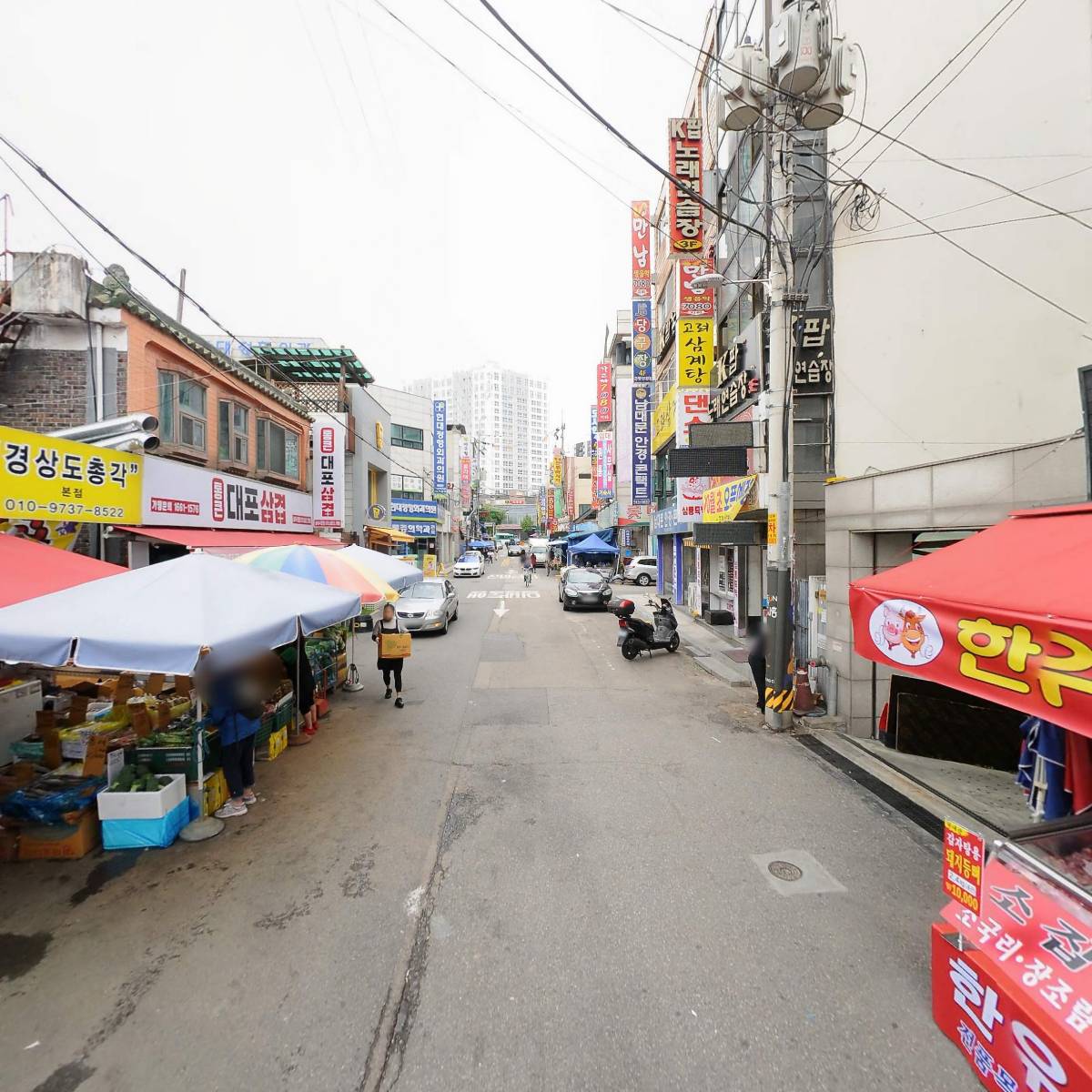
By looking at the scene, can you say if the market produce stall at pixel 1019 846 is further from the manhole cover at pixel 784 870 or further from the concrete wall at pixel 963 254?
the concrete wall at pixel 963 254

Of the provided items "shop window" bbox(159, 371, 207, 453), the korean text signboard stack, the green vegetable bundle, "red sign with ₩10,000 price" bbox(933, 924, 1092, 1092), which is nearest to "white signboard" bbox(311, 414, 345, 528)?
"shop window" bbox(159, 371, 207, 453)

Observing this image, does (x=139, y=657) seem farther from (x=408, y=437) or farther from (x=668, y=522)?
(x=408, y=437)

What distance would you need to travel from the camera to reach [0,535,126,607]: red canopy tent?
504 centimetres

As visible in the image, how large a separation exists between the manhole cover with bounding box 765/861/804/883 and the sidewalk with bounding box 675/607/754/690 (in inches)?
235

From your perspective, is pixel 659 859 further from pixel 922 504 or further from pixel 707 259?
pixel 707 259

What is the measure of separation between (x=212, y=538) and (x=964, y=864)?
13869 mm

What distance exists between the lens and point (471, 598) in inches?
967

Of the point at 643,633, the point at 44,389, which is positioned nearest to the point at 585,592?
the point at 643,633

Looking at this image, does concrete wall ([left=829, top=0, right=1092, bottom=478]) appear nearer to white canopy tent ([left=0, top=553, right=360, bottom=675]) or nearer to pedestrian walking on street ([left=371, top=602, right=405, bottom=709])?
pedestrian walking on street ([left=371, top=602, right=405, bottom=709])

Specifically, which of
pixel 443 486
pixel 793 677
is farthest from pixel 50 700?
pixel 443 486

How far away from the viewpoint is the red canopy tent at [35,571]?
504 centimetres

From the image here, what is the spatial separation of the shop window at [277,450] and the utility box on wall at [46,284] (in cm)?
607

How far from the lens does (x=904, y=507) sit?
643cm

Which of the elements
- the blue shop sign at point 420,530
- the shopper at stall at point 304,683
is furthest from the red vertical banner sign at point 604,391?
the shopper at stall at point 304,683
